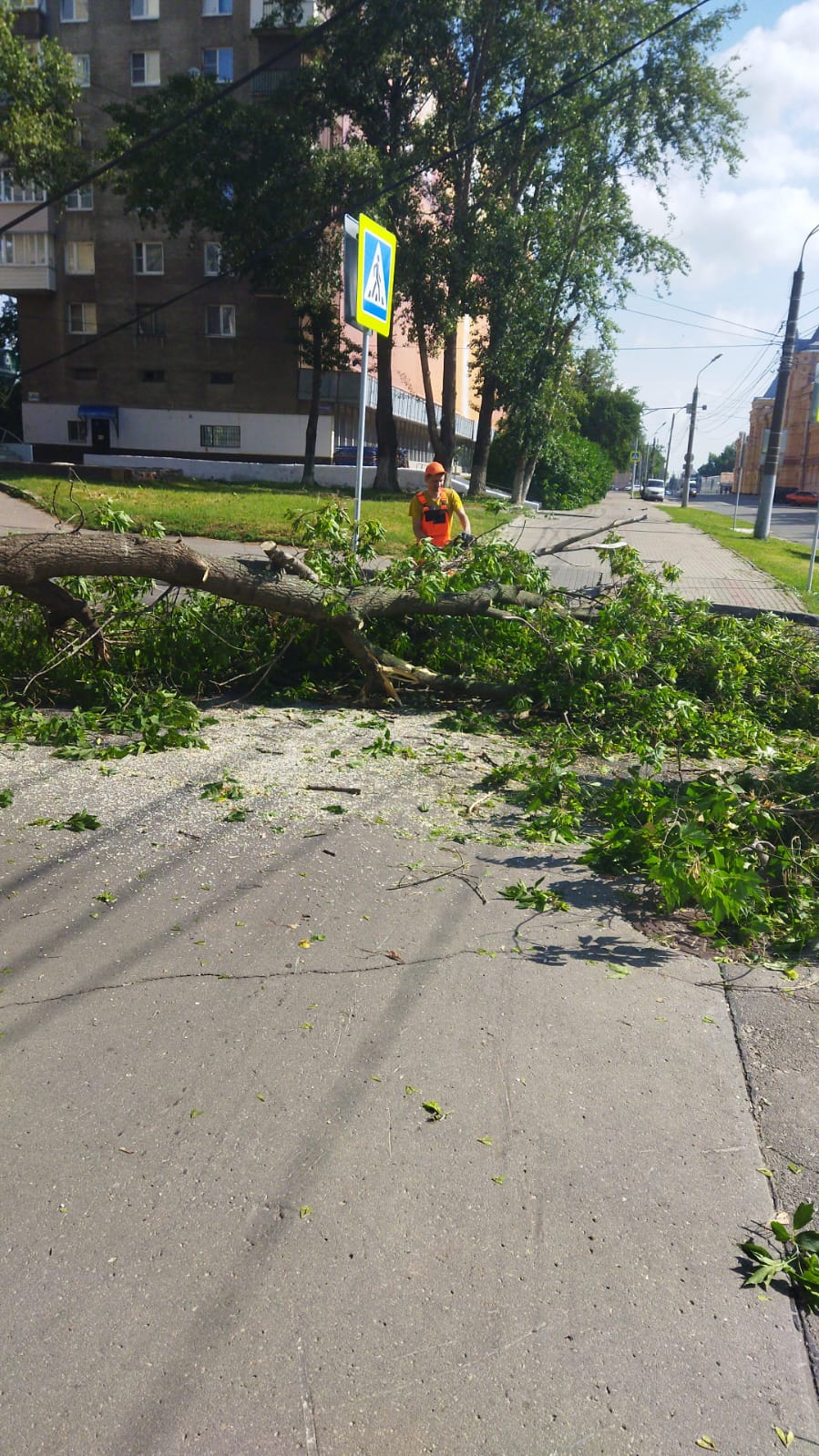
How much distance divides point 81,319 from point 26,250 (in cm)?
339

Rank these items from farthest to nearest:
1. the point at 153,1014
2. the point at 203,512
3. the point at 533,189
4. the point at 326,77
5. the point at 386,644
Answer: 1. the point at 533,189
2. the point at 326,77
3. the point at 203,512
4. the point at 386,644
5. the point at 153,1014

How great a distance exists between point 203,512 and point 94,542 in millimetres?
12867

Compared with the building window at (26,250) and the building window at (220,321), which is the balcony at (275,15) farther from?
the building window at (26,250)

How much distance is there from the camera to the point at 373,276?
1009 cm

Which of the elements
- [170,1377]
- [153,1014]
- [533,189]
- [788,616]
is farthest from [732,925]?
[533,189]

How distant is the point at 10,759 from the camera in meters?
6.34

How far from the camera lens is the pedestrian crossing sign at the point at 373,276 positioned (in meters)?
9.79

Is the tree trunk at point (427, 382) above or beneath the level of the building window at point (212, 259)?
beneath

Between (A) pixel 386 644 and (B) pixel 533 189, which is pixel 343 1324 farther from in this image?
(B) pixel 533 189

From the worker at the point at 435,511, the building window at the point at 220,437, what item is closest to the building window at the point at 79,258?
the building window at the point at 220,437

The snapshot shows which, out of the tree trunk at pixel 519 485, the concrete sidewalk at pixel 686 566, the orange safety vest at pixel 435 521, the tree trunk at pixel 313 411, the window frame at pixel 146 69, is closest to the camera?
the orange safety vest at pixel 435 521

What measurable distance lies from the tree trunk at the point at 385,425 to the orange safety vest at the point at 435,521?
26162mm

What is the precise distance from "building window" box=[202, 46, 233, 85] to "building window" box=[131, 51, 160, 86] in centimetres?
213

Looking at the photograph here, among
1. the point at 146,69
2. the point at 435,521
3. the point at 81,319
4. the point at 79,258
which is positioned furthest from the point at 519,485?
the point at 435,521
